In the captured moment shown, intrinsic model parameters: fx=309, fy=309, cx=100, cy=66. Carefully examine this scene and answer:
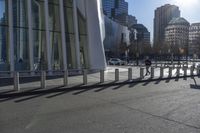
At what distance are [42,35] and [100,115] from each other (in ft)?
60.9

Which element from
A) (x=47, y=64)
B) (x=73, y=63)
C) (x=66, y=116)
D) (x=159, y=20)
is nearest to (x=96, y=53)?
(x=73, y=63)

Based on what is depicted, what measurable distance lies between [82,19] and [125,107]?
2091cm

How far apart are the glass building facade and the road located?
1272 cm

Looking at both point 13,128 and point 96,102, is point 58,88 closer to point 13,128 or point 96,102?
point 96,102

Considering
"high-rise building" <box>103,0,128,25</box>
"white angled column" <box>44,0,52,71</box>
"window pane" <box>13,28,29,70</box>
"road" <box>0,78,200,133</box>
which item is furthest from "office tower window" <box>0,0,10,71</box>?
"high-rise building" <box>103,0,128,25</box>

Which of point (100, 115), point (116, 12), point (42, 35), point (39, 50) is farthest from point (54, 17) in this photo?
point (116, 12)

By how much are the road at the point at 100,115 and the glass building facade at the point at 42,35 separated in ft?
41.7

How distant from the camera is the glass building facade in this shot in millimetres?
23828

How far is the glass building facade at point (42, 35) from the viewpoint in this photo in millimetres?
23828

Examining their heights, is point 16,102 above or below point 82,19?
below

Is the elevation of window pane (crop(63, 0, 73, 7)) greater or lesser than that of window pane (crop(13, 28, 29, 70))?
greater

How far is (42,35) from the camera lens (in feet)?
85.8

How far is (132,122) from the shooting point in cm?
779

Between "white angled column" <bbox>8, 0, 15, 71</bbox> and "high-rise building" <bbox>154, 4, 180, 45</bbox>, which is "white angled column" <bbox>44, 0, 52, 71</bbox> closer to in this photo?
"white angled column" <bbox>8, 0, 15, 71</bbox>
